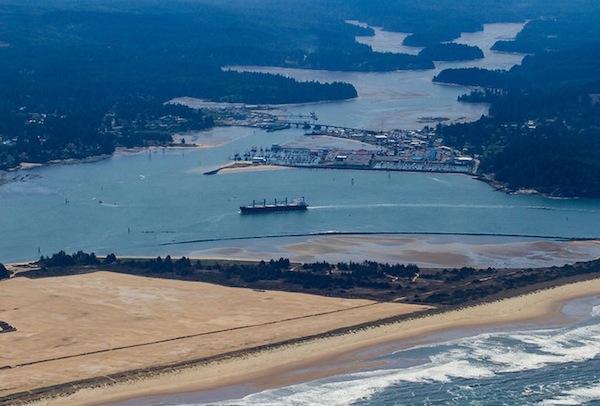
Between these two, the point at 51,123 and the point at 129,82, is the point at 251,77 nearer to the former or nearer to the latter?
the point at 129,82

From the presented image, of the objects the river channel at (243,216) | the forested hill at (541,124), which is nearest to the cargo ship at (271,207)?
the river channel at (243,216)

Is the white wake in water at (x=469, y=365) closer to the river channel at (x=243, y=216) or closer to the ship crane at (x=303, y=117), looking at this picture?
the river channel at (x=243, y=216)

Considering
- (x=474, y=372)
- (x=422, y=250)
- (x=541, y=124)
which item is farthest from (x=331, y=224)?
(x=541, y=124)

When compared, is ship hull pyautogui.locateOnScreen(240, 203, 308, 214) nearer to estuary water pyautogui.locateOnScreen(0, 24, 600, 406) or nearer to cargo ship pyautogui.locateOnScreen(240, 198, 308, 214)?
cargo ship pyautogui.locateOnScreen(240, 198, 308, 214)

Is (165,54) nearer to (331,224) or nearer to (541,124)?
(541,124)

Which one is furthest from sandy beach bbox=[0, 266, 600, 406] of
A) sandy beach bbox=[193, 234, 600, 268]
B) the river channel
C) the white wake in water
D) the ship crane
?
the ship crane

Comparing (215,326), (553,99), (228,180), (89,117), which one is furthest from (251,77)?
(215,326)
